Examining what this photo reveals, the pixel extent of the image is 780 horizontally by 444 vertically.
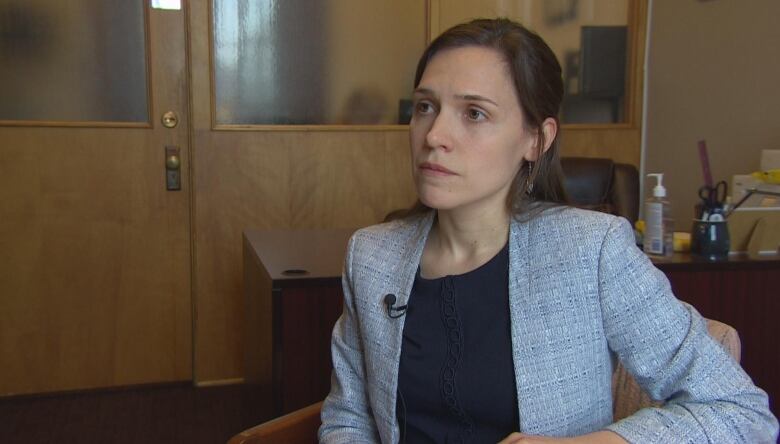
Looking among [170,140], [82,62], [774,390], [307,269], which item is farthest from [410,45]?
[774,390]

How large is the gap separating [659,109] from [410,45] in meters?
1.22

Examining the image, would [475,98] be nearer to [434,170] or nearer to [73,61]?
[434,170]

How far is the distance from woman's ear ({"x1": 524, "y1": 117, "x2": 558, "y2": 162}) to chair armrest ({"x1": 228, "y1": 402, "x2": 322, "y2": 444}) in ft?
1.91

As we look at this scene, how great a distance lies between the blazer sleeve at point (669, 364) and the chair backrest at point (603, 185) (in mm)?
1750

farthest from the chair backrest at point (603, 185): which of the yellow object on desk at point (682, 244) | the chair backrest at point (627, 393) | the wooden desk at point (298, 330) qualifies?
the chair backrest at point (627, 393)

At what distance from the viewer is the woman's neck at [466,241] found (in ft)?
4.09

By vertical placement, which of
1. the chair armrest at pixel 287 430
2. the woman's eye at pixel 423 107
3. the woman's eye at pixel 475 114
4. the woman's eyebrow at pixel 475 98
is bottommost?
the chair armrest at pixel 287 430

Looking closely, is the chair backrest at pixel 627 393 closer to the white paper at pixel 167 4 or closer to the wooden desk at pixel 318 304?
the wooden desk at pixel 318 304

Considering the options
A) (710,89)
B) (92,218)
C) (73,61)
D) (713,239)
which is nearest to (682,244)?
(713,239)

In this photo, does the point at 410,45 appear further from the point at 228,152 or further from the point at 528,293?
the point at 528,293

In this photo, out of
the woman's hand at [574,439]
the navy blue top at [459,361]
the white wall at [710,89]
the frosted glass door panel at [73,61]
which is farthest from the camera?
the frosted glass door panel at [73,61]

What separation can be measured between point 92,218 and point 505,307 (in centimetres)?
257

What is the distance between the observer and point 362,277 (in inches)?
51.4

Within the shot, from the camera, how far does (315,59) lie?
348 centimetres
